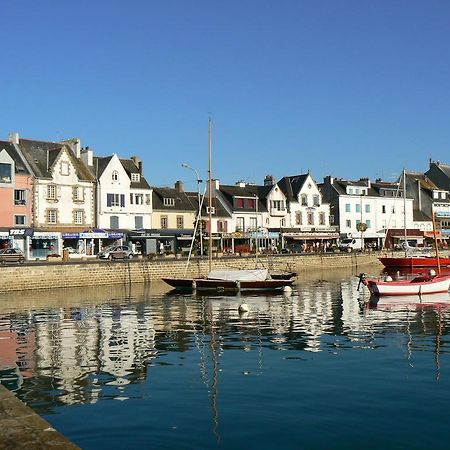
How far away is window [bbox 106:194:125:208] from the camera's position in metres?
71.6

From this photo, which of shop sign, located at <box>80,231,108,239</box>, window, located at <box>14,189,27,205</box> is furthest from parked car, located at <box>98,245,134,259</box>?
window, located at <box>14,189,27,205</box>

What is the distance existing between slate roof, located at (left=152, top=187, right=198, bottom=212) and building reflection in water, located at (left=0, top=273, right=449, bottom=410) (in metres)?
35.1

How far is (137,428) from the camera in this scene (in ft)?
41.8

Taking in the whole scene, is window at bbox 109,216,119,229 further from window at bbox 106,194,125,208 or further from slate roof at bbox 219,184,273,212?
slate roof at bbox 219,184,273,212

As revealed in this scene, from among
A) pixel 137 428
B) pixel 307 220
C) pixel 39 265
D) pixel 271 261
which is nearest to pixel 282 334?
pixel 137 428

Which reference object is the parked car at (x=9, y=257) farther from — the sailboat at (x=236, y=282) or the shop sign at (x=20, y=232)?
the sailboat at (x=236, y=282)

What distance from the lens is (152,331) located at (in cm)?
2698

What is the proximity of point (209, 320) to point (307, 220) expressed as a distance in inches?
2521

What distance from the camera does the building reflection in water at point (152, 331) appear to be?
58.0 feet

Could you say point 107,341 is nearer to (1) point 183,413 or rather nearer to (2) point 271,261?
(1) point 183,413

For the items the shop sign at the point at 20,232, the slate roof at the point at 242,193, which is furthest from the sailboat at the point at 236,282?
the slate roof at the point at 242,193

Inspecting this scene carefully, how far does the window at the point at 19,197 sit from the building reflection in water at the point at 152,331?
2231cm

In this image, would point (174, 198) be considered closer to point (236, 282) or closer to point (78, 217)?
point (78, 217)

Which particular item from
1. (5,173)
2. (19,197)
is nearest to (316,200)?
(19,197)
